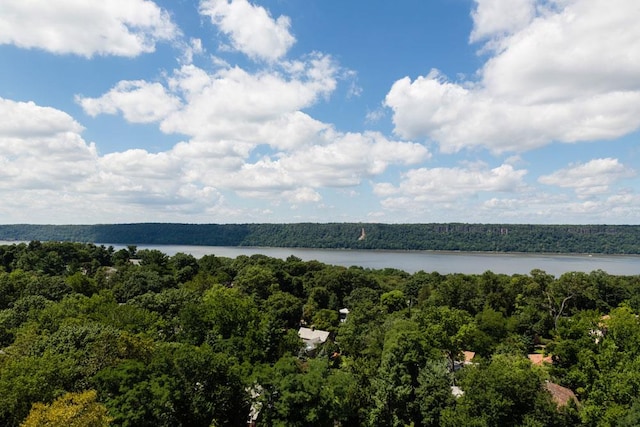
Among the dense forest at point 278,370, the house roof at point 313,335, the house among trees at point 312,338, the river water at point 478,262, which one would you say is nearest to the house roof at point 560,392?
the dense forest at point 278,370

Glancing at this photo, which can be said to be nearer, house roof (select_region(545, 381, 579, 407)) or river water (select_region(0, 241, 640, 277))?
house roof (select_region(545, 381, 579, 407))

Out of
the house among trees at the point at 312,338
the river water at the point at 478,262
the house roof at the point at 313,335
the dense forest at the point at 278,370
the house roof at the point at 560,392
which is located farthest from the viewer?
the river water at the point at 478,262

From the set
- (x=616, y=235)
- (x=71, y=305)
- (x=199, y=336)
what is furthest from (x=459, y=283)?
(x=616, y=235)

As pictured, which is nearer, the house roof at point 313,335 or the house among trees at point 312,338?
the house among trees at point 312,338

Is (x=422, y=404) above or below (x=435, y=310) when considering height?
below

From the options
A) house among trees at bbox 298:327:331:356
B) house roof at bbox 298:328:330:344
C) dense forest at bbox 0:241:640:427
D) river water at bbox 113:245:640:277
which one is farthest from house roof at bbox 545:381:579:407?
river water at bbox 113:245:640:277

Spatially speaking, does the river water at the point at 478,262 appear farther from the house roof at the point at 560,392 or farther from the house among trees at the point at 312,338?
the house roof at the point at 560,392

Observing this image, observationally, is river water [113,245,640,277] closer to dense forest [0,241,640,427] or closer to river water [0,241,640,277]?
river water [0,241,640,277]

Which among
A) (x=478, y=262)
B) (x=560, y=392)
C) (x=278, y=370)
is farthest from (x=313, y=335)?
(x=478, y=262)

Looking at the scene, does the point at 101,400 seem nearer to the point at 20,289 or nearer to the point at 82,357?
the point at 82,357

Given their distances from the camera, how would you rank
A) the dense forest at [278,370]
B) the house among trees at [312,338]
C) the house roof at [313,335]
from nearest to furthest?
the dense forest at [278,370], the house among trees at [312,338], the house roof at [313,335]

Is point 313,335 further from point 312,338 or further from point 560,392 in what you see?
point 560,392
